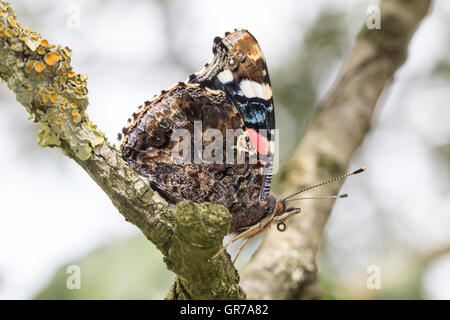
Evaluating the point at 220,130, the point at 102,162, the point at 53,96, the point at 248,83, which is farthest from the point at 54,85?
the point at 248,83

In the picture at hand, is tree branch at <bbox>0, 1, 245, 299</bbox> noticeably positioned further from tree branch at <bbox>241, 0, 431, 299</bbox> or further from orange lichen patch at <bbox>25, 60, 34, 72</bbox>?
tree branch at <bbox>241, 0, 431, 299</bbox>

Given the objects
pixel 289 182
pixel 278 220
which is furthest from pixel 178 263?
pixel 289 182

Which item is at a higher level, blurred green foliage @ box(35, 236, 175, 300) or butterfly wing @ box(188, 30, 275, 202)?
butterfly wing @ box(188, 30, 275, 202)

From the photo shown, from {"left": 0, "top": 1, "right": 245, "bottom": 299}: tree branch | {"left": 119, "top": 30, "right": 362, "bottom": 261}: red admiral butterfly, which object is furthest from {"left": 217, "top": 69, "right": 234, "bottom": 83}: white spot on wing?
{"left": 0, "top": 1, "right": 245, "bottom": 299}: tree branch

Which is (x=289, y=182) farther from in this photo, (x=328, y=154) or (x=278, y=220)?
(x=278, y=220)

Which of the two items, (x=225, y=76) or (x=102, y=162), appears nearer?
(x=102, y=162)

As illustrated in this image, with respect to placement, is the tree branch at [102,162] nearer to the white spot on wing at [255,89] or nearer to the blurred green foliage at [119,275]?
the white spot on wing at [255,89]

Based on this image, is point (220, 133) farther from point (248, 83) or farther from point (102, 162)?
point (102, 162)
